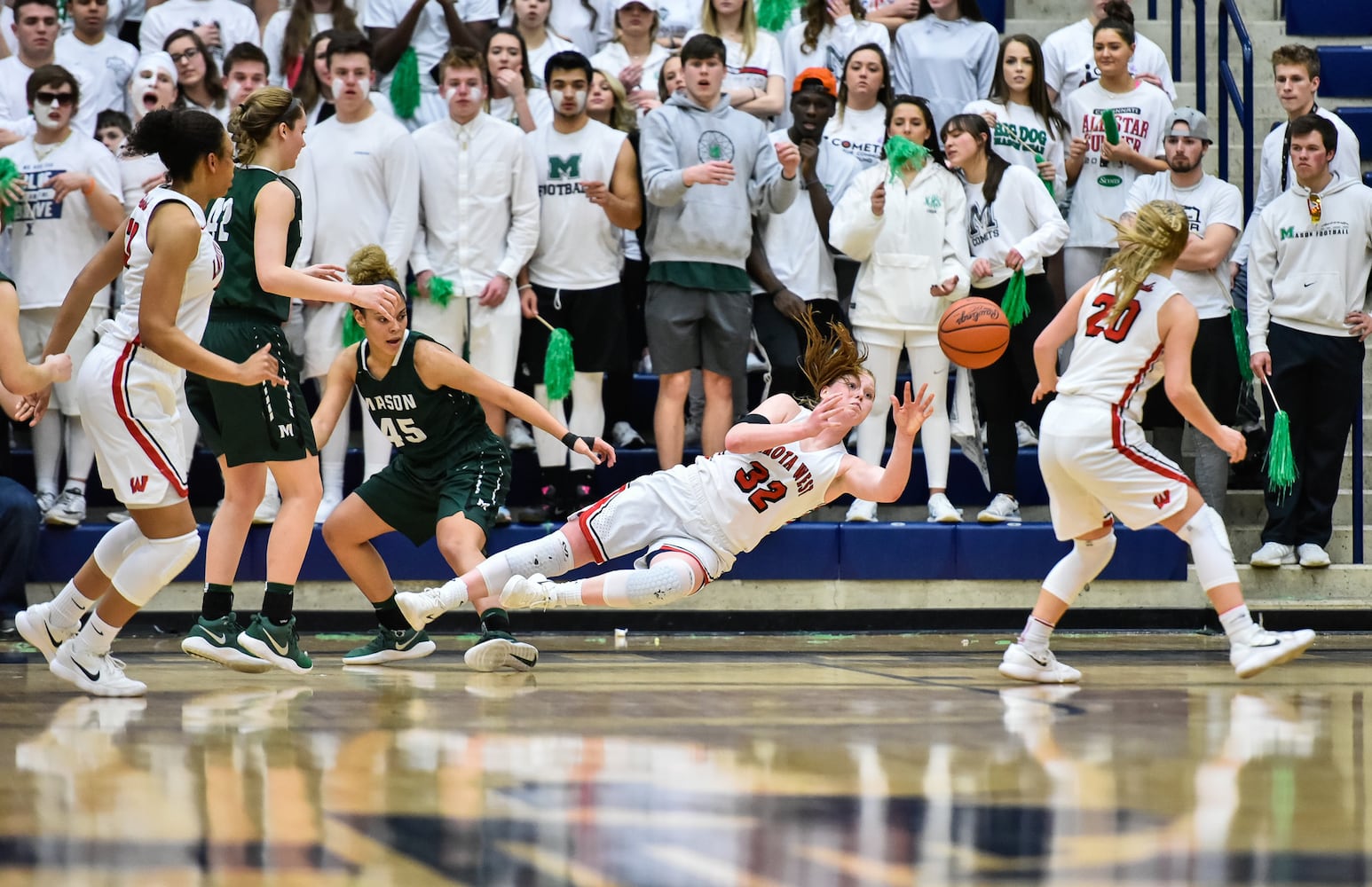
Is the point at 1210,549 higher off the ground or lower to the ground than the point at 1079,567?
higher

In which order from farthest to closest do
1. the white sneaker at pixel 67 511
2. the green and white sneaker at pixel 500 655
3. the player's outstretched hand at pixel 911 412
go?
the white sneaker at pixel 67 511, the green and white sneaker at pixel 500 655, the player's outstretched hand at pixel 911 412

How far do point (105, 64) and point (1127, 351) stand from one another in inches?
248

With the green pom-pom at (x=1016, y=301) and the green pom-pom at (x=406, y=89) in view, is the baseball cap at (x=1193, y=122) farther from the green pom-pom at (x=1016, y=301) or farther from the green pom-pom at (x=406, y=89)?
the green pom-pom at (x=406, y=89)

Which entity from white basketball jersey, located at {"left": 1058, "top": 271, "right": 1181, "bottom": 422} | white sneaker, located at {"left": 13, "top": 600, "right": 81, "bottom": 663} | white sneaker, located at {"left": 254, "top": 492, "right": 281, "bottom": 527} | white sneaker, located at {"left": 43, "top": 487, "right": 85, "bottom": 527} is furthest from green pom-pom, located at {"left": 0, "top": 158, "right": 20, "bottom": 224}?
white basketball jersey, located at {"left": 1058, "top": 271, "right": 1181, "bottom": 422}

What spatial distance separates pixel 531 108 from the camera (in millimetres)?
9180

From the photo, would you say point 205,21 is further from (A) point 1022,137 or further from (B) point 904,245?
(A) point 1022,137

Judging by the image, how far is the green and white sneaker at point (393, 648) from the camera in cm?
638

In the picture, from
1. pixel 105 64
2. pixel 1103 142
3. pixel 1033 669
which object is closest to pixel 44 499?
pixel 105 64

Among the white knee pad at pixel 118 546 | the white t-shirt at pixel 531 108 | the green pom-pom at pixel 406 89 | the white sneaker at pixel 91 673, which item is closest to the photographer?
the white sneaker at pixel 91 673

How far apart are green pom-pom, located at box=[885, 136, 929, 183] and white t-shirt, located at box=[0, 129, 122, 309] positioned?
13.6ft

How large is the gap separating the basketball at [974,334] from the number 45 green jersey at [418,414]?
2.29 meters


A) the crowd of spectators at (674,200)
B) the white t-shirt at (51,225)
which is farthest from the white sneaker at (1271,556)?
the white t-shirt at (51,225)

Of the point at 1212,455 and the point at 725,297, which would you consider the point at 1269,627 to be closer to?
the point at 1212,455

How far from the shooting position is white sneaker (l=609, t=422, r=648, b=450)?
29.8 feet
